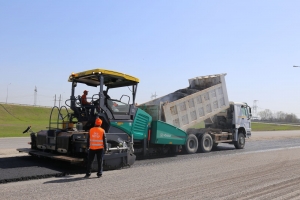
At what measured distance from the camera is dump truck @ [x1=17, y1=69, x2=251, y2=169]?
874 cm

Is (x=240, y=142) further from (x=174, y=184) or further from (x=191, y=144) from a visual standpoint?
(x=174, y=184)

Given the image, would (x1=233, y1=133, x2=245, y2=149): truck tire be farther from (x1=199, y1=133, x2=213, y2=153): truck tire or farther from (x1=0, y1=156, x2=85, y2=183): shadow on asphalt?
(x1=0, y1=156, x2=85, y2=183): shadow on asphalt

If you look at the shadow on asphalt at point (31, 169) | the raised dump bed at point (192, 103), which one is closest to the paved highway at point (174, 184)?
the shadow on asphalt at point (31, 169)

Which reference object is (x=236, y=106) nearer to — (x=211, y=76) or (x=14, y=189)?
(x=211, y=76)

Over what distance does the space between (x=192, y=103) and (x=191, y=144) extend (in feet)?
5.80

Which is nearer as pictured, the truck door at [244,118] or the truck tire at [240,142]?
the truck tire at [240,142]

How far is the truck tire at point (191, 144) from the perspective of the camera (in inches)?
511

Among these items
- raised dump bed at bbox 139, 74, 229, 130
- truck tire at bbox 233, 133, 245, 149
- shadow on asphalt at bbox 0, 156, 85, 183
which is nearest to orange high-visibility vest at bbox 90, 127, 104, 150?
shadow on asphalt at bbox 0, 156, 85, 183

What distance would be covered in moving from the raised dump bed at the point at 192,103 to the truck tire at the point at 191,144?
0.51m

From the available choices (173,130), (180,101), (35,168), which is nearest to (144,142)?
(173,130)

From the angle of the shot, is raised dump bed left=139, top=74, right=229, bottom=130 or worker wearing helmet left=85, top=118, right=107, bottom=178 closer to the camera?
worker wearing helmet left=85, top=118, right=107, bottom=178

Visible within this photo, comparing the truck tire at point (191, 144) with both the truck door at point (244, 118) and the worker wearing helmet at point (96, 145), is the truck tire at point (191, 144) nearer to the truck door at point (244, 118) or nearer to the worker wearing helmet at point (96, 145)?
the truck door at point (244, 118)

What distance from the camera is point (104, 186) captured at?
665 centimetres

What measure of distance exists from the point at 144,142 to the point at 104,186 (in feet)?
14.0
